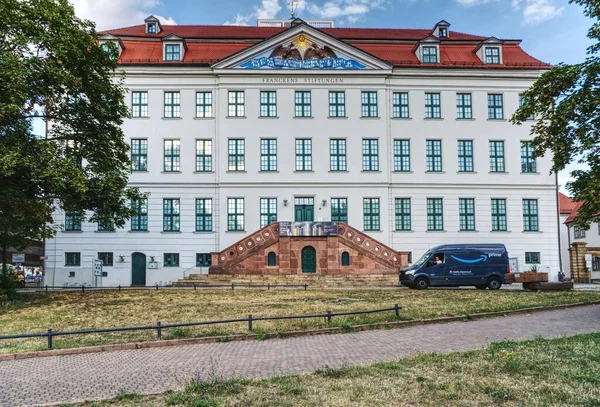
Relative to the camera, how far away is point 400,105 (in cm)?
4303

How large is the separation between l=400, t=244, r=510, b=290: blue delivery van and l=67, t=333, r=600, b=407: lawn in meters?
19.1

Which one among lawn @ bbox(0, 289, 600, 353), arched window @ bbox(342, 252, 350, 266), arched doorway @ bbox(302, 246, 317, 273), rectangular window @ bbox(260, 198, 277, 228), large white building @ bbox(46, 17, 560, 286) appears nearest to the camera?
lawn @ bbox(0, 289, 600, 353)

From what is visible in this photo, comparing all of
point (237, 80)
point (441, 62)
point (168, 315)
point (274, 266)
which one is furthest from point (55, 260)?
point (441, 62)

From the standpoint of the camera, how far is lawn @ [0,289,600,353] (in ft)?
45.3

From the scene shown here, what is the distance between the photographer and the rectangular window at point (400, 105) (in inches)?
1692

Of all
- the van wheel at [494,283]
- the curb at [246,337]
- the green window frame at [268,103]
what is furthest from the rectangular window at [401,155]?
the curb at [246,337]

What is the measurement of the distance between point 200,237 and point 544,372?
34.2m

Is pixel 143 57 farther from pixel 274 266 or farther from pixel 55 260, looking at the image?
pixel 274 266

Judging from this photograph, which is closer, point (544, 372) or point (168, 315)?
point (544, 372)

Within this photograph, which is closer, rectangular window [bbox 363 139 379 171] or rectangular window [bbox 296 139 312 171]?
rectangular window [bbox 296 139 312 171]

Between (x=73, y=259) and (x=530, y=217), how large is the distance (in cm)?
3605

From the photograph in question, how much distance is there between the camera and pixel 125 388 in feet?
27.8

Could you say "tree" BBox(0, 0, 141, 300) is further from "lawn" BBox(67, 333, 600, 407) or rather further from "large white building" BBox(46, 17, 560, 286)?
"lawn" BBox(67, 333, 600, 407)

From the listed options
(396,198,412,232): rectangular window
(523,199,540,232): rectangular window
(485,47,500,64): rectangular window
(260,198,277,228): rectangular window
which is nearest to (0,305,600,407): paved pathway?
(396,198,412,232): rectangular window
